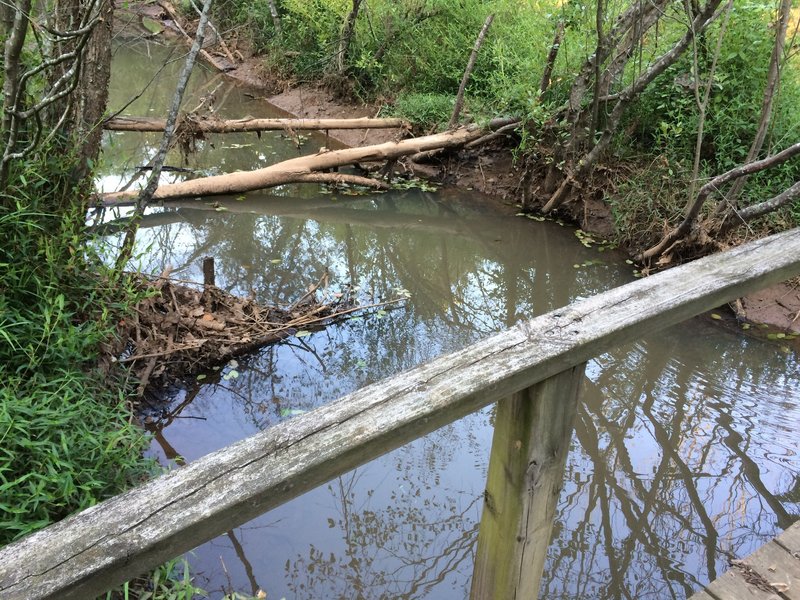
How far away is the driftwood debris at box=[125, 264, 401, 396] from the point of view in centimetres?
394

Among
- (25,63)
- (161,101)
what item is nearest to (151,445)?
(25,63)

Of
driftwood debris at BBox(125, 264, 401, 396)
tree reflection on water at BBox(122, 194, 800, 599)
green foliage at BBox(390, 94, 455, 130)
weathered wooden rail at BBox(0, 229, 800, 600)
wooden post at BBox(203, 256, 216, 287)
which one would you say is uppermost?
green foliage at BBox(390, 94, 455, 130)

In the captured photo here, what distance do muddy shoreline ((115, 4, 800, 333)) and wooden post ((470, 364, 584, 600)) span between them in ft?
11.2

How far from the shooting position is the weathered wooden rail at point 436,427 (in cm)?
93

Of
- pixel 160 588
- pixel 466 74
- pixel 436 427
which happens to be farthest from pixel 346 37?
pixel 436 427

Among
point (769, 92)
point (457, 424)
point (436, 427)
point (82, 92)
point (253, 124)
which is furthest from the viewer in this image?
point (253, 124)

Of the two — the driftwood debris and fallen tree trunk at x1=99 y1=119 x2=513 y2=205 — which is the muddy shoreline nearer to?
fallen tree trunk at x1=99 y1=119 x2=513 y2=205

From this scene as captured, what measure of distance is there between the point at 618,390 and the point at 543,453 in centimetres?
292

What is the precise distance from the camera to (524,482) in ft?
5.08

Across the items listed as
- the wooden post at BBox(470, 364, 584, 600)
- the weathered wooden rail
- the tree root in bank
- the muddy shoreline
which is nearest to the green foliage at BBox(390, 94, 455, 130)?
the muddy shoreline

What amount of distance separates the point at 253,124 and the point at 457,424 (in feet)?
16.8

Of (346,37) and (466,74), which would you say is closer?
(466,74)

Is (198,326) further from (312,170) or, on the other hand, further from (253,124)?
(253,124)

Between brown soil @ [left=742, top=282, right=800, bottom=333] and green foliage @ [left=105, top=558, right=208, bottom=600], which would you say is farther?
brown soil @ [left=742, top=282, right=800, bottom=333]
